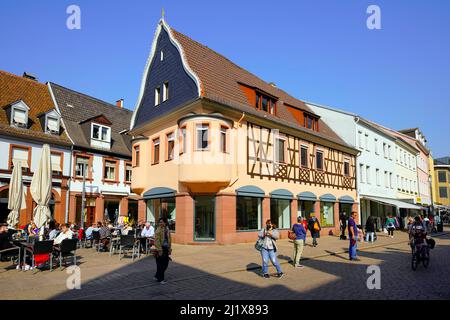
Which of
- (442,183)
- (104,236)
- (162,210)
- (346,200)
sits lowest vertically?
(104,236)

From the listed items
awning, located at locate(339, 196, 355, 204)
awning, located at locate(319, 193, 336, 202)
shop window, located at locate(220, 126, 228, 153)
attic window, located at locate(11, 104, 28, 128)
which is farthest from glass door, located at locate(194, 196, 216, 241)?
attic window, located at locate(11, 104, 28, 128)

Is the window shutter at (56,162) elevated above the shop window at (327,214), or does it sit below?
above

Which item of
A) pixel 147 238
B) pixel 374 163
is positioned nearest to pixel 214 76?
pixel 147 238

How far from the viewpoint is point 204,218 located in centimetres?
1847

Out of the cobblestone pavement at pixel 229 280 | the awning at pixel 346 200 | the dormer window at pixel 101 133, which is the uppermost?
the dormer window at pixel 101 133

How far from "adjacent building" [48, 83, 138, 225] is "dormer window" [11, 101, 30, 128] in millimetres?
3436

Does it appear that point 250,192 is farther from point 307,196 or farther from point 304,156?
point 304,156

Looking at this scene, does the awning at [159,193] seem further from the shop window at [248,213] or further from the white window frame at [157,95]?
the white window frame at [157,95]

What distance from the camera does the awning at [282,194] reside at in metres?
21.4

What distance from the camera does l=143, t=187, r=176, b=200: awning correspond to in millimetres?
19812

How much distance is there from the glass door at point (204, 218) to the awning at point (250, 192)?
1.58 meters

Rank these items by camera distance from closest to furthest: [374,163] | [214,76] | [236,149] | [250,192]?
[236,149] → [250,192] → [214,76] → [374,163]

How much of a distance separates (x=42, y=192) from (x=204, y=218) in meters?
7.64

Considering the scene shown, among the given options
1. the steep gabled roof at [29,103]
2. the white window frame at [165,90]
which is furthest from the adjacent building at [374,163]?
the steep gabled roof at [29,103]
